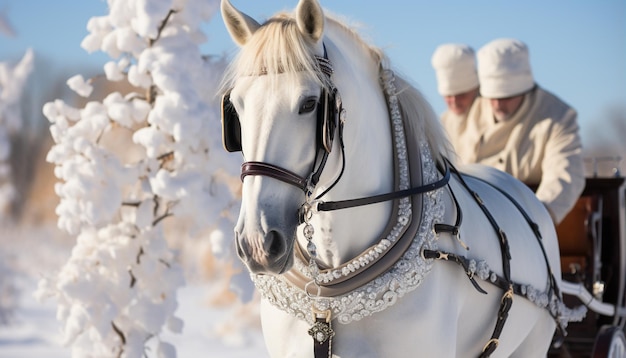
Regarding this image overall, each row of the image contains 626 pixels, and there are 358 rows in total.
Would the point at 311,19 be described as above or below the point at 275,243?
above

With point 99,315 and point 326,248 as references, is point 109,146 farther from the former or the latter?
point 326,248

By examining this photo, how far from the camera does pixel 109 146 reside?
4133 millimetres

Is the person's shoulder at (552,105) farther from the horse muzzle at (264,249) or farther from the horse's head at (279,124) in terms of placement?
the horse muzzle at (264,249)

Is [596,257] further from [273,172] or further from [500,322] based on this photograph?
[273,172]

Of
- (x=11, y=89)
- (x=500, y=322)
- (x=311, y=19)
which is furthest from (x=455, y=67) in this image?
(x=311, y=19)

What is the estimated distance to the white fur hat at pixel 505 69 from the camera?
14.2 ft

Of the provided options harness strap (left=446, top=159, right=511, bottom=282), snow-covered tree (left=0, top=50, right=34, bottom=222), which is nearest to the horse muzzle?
harness strap (left=446, top=159, right=511, bottom=282)

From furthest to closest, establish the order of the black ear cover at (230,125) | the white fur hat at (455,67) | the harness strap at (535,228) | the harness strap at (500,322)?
the white fur hat at (455,67), the harness strap at (535,228), the harness strap at (500,322), the black ear cover at (230,125)

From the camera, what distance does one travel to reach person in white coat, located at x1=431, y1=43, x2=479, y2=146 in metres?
4.80

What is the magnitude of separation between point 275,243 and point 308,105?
0.35 metres

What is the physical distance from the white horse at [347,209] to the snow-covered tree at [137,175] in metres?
1.60

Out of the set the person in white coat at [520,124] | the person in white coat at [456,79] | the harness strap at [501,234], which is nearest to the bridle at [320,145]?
the harness strap at [501,234]

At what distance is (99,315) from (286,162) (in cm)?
249

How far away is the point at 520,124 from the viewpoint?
14.4 ft
